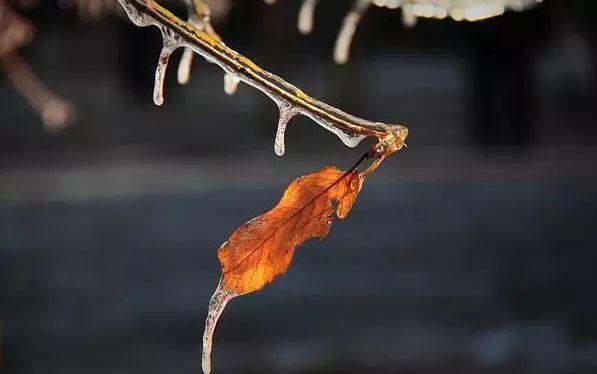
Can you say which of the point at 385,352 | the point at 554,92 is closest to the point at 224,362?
the point at 385,352

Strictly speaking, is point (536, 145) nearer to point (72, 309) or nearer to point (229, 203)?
point (229, 203)

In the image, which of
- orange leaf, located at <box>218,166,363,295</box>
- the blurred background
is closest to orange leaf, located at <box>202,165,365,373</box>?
orange leaf, located at <box>218,166,363,295</box>

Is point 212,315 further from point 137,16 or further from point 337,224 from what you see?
point 337,224

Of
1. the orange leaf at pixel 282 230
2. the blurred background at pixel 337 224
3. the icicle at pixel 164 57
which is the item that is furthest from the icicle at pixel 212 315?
the blurred background at pixel 337 224

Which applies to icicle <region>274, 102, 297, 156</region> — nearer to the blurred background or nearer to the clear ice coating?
the clear ice coating

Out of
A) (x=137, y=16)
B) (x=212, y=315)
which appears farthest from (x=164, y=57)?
(x=212, y=315)

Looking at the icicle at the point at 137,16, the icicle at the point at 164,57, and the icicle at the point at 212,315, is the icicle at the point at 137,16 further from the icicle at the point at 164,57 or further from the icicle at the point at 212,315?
the icicle at the point at 212,315
